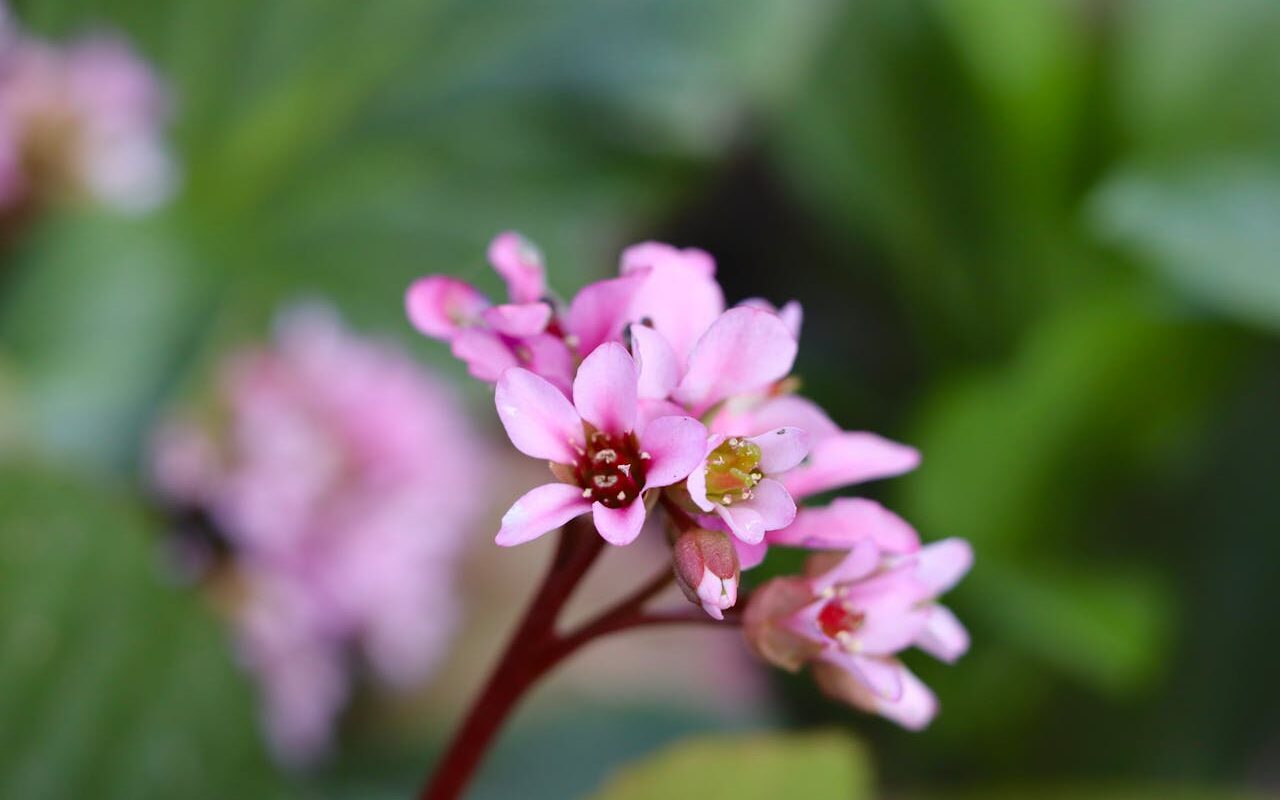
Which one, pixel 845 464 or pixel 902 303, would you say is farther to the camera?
pixel 902 303

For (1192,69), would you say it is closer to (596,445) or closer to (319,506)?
(319,506)

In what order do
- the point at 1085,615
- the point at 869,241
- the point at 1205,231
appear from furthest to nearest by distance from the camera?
1. the point at 869,241
2. the point at 1085,615
3. the point at 1205,231

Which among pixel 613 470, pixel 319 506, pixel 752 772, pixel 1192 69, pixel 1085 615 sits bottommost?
pixel 319 506

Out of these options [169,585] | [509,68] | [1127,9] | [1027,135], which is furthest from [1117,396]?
[169,585]

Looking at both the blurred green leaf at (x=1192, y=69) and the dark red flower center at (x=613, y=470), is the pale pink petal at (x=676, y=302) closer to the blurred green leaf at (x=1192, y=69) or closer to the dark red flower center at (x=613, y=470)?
the dark red flower center at (x=613, y=470)

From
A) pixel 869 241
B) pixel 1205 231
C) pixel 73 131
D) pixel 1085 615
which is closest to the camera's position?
pixel 1205 231

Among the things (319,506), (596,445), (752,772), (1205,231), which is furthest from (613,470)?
(319,506)

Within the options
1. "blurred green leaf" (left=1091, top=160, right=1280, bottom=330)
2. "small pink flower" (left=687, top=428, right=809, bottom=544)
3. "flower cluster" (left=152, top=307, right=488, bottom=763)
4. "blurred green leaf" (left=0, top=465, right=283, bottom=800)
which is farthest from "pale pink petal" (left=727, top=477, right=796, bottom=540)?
"flower cluster" (left=152, top=307, right=488, bottom=763)

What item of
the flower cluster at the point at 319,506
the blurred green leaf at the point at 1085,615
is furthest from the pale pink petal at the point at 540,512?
the blurred green leaf at the point at 1085,615

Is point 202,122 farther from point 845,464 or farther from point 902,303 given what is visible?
point 845,464
